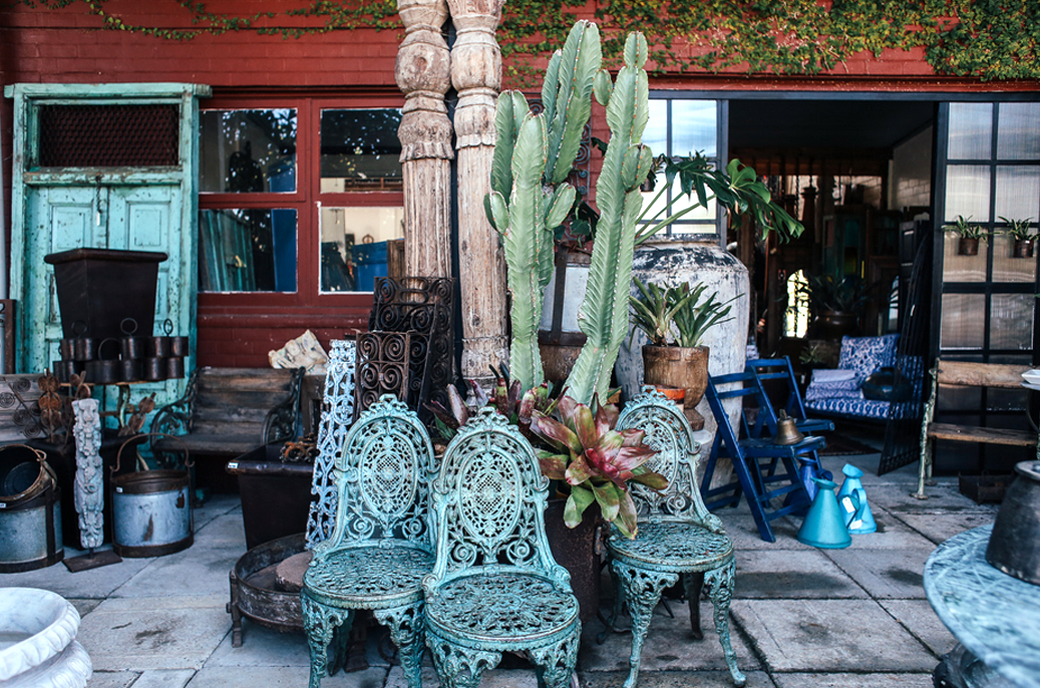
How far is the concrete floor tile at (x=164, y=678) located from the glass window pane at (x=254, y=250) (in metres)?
3.72

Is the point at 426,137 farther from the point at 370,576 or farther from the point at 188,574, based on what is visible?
the point at 188,574

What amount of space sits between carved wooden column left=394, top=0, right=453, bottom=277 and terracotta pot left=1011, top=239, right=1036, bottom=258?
17.3ft

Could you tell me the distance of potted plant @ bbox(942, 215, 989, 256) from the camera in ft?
19.5

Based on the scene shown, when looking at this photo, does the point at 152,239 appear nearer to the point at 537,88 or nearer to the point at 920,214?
the point at 537,88

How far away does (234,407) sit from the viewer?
5371 mm

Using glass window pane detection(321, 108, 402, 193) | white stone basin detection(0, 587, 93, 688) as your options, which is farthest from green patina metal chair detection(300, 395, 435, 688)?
glass window pane detection(321, 108, 402, 193)

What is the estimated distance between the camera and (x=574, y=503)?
2.49 meters

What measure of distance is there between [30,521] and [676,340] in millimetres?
3857

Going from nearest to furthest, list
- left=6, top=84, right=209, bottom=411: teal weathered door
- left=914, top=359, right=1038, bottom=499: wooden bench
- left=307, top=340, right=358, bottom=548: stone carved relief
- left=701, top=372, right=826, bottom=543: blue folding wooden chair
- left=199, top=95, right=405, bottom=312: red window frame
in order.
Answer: left=307, top=340, right=358, bottom=548: stone carved relief → left=701, top=372, right=826, bottom=543: blue folding wooden chair → left=914, top=359, right=1038, bottom=499: wooden bench → left=6, top=84, right=209, bottom=411: teal weathered door → left=199, top=95, right=405, bottom=312: red window frame

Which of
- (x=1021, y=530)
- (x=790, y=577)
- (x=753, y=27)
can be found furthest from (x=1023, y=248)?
(x=1021, y=530)

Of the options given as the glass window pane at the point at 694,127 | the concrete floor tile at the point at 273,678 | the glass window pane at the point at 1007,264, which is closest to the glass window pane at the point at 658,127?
the glass window pane at the point at 694,127

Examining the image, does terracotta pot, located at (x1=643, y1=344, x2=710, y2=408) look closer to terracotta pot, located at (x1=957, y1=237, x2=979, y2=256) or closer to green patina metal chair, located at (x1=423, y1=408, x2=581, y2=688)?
green patina metal chair, located at (x1=423, y1=408, x2=581, y2=688)

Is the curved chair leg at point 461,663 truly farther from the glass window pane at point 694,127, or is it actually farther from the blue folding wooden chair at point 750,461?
the glass window pane at point 694,127

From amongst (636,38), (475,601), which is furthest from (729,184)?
(475,601)
